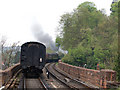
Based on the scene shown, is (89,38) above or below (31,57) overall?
above

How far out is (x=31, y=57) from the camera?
1401 cm

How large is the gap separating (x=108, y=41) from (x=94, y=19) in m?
7.20

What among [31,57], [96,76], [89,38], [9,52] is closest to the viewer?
[96,76]

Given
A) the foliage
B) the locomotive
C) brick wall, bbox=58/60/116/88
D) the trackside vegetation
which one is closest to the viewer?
brick wall, bbox=58/60/116/88

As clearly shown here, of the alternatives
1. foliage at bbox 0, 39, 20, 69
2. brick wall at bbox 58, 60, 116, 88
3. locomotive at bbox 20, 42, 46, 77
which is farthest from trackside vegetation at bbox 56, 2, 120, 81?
foliage at bbox 0, 39, 20, 69

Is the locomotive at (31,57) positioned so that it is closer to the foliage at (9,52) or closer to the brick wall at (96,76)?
the brick wall at (96,76)

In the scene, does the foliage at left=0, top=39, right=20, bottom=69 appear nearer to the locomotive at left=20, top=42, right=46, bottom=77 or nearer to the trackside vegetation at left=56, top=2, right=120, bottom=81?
the trackside vegetation at left=56, top=2, right=120, bottom=81

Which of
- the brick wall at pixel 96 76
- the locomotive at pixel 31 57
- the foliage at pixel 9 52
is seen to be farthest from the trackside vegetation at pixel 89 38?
the foliage at pixel 9 52

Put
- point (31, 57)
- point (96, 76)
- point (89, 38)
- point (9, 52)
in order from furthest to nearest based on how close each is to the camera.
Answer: point (9, 52)
point (89, 38)
point (31, 57)
point (96, 76)

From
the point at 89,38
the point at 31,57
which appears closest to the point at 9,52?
the point at 89,38

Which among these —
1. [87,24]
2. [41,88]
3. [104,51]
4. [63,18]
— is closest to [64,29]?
[63,18]

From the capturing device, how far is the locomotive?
45.4 feet

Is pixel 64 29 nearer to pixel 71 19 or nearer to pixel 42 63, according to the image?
pixel 71 19

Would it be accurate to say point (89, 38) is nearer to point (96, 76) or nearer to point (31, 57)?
point (31, 57)
